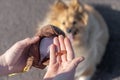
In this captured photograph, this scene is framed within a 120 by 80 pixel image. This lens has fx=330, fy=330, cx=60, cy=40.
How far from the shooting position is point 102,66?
10.3 feet

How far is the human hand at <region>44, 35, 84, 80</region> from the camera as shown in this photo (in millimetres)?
1392

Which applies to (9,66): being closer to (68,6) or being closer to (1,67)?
(1,67)

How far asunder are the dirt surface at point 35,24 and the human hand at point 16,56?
4.27 ft

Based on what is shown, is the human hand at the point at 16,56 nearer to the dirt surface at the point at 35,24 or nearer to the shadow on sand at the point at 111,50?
the dirt surface at the point at 35,24

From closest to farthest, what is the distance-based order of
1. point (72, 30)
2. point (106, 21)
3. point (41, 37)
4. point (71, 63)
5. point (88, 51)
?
1. point (71, 63)
2. point (41, 37)
3. point (72, 30)
4. point (88, 51)
5. point (106, 21)

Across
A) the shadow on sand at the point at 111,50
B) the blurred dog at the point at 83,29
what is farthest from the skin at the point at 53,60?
the shadow on sand at the point at 111,50

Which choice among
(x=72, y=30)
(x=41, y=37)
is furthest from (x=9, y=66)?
(x=72, y=30)

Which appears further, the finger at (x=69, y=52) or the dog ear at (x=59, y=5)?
the dog ear at (x=59, y=5)

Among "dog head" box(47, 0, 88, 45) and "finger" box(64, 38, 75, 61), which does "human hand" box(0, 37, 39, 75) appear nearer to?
"finger" box(64, 38, 75, 61)

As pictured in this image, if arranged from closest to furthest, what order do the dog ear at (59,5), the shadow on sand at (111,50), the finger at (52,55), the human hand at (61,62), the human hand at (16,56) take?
the human hand at (61,62) → the finger at (52,55) → the human hand at (16,56) → the dog ear at (59,5) → the shadow on sand at (111,50)

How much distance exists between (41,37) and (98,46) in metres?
1.64

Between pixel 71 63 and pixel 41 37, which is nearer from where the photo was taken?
pixel 71 63

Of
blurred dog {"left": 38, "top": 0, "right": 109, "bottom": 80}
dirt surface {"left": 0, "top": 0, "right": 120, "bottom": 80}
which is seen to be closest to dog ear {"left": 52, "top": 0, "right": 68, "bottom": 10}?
blurred dog {"left": 38, "top": 0, "right": 109, "bottom": 80}

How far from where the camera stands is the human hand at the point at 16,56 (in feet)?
5.40
